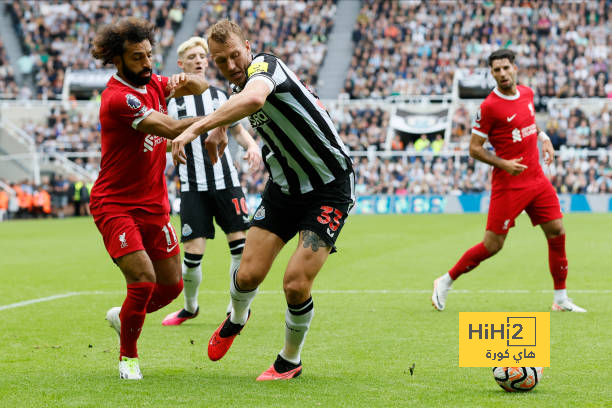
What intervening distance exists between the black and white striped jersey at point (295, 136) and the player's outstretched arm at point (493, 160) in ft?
10.4

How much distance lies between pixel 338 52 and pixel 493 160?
3300cm

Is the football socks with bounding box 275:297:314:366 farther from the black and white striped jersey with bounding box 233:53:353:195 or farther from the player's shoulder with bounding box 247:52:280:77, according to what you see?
the player's shoulder with bounding box 247:52:280:77

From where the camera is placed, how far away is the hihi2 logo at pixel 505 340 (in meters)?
4.89

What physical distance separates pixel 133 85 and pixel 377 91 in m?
32.0

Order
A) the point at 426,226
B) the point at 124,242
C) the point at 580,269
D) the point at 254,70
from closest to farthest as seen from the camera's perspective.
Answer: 1. the point at 254,70
2. the point at 124,242
3. the point at 580,269
4. the point at 426,226

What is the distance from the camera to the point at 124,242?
5.81 meters

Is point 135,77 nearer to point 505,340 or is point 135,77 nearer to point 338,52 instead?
point 505,340

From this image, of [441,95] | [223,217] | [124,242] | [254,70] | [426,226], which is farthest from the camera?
[441,95]

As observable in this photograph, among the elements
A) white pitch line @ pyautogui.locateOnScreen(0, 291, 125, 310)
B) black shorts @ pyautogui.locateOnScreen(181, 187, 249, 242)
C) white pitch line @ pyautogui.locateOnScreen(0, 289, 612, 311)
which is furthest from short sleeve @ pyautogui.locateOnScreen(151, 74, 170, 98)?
white pitch line @ pyautogui.locateOnScreen(0, 289, 612, 311)

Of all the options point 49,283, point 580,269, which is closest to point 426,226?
point 580,269

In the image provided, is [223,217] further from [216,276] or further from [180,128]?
[216,276]

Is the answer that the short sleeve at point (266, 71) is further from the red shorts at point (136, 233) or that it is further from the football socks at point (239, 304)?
the football socks at point (239, 304)

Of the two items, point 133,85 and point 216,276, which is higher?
point 133,85

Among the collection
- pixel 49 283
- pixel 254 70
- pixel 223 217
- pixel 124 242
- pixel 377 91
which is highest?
pixel 254 70
